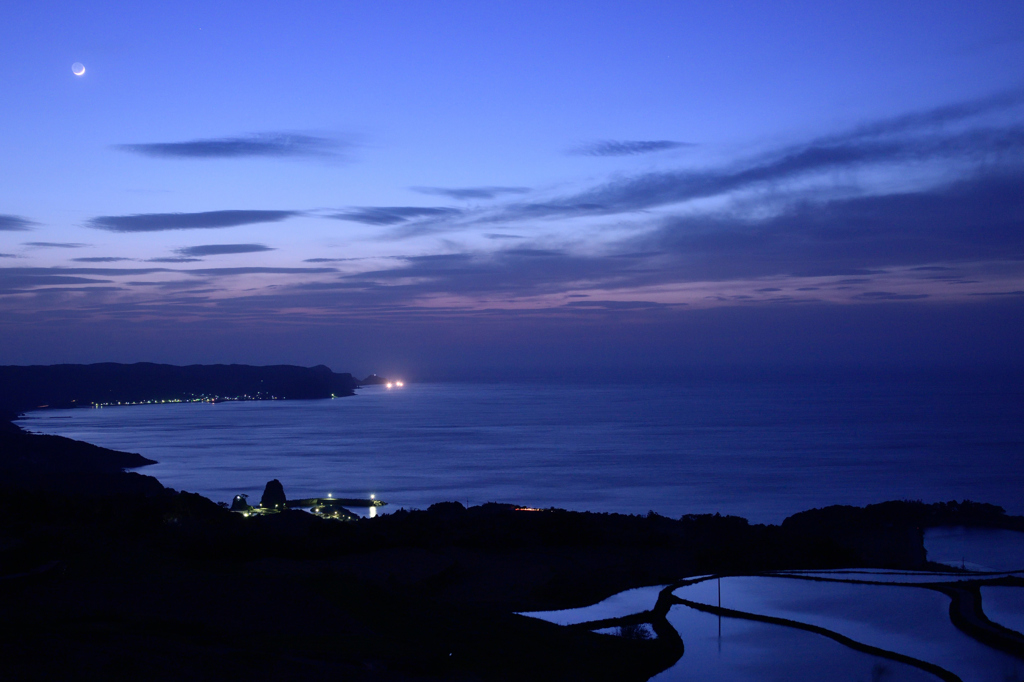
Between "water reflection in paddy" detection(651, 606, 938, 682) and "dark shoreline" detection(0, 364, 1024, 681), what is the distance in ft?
1.54

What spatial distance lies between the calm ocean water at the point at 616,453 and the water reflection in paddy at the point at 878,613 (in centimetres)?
2851

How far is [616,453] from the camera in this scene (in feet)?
224

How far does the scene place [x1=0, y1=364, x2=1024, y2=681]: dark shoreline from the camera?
Answer: 802 centimetres

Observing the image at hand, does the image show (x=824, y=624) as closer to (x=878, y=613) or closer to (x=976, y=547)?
(x=878, y=613)

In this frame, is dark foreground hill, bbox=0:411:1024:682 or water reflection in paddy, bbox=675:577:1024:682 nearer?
dark foreground hill, bbox=0:411:1024:682

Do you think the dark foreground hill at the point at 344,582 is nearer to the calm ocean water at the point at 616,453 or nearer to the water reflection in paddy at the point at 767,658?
the water reflection in paddy at the point at 767,658

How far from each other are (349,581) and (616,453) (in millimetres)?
57648

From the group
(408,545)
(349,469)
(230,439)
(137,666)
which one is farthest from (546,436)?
(137,666)

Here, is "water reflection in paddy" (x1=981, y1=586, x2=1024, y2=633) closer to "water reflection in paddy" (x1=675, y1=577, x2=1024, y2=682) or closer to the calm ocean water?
"water reflection in paddy" (x1=675, y1=577, x2=1024, y2=682)

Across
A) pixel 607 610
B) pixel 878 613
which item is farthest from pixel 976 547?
pixel 607 610

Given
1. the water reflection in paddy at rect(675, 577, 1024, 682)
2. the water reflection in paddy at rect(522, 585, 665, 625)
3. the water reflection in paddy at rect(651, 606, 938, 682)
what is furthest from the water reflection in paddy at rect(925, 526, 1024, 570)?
the water reflection in paddy at rect(651, 606, 938, 682)

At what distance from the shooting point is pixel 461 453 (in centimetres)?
7031

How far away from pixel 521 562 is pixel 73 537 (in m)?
9.17

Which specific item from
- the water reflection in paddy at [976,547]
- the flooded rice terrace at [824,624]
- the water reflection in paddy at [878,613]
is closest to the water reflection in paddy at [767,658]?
the flooded rice terrace at [824,624]
